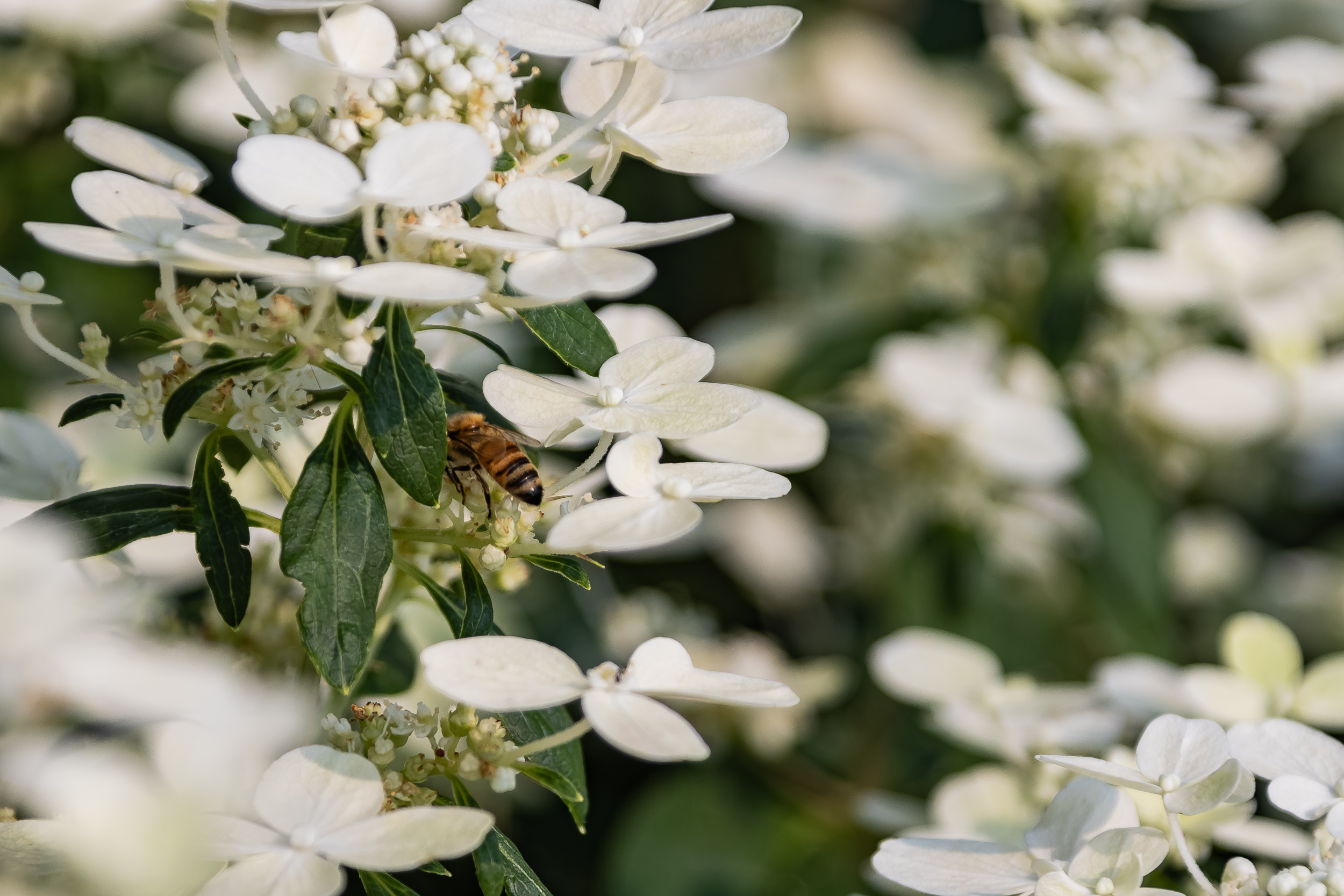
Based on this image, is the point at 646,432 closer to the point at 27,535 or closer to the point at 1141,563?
the point at 27,535

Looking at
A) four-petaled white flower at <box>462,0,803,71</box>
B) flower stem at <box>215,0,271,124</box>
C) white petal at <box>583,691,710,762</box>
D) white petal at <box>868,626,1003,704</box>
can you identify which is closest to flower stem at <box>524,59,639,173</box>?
four-petaled white flower at <box>462,0,803,71</box>

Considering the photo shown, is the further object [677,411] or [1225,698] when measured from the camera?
[1225,698]

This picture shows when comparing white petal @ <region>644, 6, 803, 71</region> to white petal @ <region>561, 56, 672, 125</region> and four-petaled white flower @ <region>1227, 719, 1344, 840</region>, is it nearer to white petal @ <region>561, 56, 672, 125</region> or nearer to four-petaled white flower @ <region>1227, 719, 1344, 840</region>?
white petal @ <region>561, 56, 672, 125</region>

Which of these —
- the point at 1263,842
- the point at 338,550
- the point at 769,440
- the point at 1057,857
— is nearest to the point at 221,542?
the point at 338,550

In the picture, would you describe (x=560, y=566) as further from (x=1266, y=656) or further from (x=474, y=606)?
(x=1266, y=656)

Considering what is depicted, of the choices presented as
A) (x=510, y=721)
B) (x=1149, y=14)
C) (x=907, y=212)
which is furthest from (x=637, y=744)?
(x=1149, y=14)
